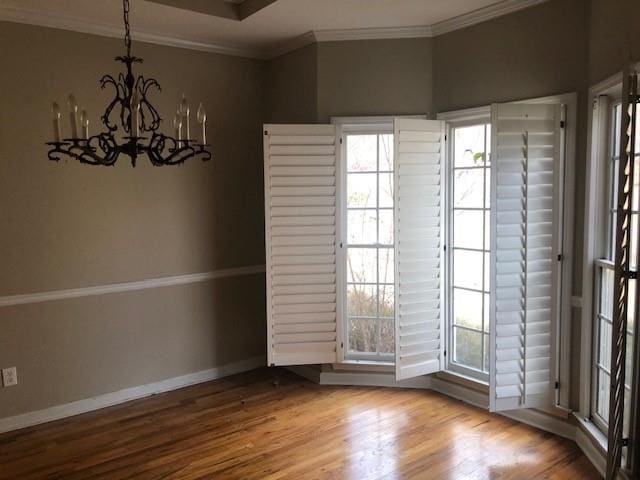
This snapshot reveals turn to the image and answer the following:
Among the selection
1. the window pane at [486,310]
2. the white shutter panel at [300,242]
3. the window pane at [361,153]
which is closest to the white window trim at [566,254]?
the window pane at [486,310]

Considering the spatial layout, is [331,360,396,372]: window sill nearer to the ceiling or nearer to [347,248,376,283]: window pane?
[347,248,376,283]: window pane

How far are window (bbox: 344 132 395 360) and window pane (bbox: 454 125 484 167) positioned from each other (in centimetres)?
50

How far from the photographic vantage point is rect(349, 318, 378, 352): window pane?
13.8ft

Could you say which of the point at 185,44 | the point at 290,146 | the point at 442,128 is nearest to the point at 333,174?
the point at 290,146

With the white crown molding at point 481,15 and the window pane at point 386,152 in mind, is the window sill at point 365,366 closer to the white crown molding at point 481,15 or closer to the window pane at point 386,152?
the window pane at point 386,152

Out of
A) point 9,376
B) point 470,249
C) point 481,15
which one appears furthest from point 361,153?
point 9,376

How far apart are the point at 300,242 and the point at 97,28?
212 cm

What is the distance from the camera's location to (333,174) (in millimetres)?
3996

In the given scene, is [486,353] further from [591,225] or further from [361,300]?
[591,225]

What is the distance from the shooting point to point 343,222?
13.5 ft

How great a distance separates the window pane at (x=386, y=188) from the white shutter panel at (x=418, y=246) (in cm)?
33

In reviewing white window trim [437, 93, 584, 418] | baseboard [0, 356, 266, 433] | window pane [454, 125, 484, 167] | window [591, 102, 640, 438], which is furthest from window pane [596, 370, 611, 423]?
baseboard [0, 356, 266, 433]

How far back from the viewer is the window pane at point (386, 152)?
4.02 metres

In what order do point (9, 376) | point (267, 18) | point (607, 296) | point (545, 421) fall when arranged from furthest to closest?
point (267, 18) < point (9, 376) < point (545, 421) < point (607, 296)
